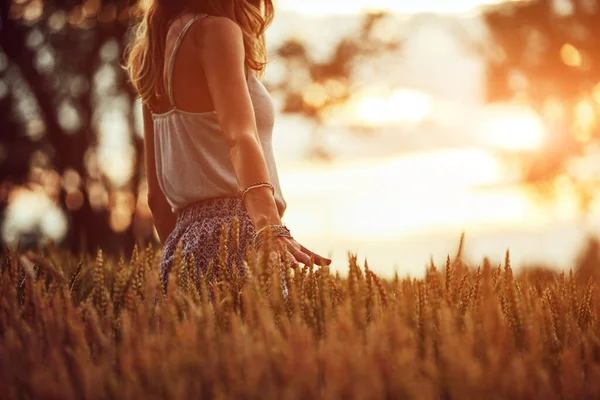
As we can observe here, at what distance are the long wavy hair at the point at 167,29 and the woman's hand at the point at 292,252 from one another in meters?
0.91

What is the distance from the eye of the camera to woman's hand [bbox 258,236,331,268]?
252 cm

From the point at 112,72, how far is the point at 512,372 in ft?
38.7

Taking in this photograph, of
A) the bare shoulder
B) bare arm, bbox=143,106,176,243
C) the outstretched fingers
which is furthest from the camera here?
bare arm, bbox=143,106,176,243

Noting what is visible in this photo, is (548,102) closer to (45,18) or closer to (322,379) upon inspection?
(45,18)

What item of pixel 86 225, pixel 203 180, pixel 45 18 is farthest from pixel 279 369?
pixel 45 18

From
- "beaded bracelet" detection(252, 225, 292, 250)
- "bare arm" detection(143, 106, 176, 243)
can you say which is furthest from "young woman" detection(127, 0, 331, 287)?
"bare arm" detection(143, 106, 176, 243)

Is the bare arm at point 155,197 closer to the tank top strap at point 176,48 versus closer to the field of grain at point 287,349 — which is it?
the tank top strap at point 176,48

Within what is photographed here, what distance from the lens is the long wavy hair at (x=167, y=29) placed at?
10.0ft

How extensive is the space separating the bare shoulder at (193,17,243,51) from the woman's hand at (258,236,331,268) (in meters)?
0.81

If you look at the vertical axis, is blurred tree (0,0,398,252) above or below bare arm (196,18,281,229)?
above

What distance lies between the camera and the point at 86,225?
39.6ft

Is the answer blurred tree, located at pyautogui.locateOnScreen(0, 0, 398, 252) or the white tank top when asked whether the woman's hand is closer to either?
the white tank top

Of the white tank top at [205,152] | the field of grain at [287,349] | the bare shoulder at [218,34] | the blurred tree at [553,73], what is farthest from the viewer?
the blurred tree at [553,73]

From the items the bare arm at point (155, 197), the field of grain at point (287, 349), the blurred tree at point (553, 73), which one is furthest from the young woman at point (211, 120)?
the blurred tree at point (553, 73)
